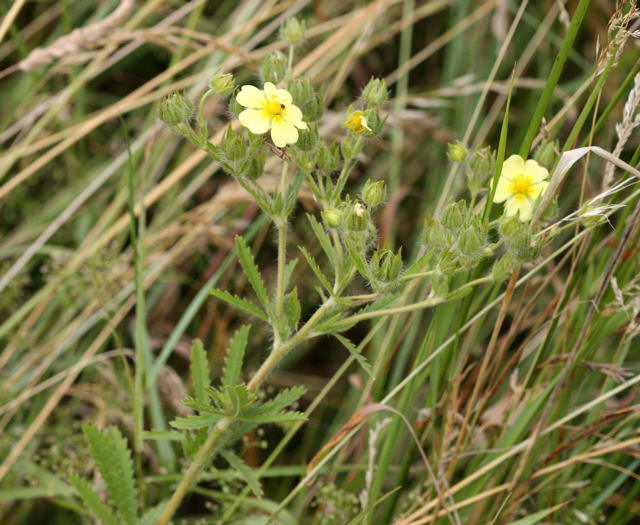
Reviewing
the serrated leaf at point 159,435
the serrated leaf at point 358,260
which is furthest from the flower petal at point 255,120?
the serrated leaf at point 159,435

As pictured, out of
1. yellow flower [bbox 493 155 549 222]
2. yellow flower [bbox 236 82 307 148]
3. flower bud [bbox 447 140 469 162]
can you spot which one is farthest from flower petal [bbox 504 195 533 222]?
yellow flower [bbox 236 82 307 148]

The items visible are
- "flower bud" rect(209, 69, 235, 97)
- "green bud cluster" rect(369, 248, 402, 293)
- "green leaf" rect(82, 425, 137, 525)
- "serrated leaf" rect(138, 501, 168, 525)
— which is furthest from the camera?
"serrated leaf" rect(138, 501, 168, 525)

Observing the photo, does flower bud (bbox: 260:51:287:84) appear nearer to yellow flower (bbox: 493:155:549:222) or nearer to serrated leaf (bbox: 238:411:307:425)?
yellow flower (bbox: 493:155:549:222)

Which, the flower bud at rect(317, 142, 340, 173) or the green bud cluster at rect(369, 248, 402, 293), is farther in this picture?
the flower bud at rect(317, 142, 340, 173)

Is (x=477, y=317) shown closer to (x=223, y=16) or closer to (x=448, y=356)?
(x=448, y=356)

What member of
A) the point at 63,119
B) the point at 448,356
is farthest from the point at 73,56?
the point at 448,356

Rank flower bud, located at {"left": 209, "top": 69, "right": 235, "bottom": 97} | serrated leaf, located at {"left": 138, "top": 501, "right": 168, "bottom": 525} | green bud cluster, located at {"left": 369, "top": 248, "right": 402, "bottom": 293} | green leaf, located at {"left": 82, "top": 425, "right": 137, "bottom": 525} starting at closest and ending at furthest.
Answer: green bud cluster, located at {"left": 369, "top": 248, "right": 402, "bottom": 293}
flower bud, located at {"left": 209, "top": 69, "right": 235, "bottom": 97}
green leaf, located at {"left": 82, "top": 425, "right": 137, "bottom": 525}
serrated leaf, located at {"left": 138, "top": 501, "right": 168, "bottom": 525}

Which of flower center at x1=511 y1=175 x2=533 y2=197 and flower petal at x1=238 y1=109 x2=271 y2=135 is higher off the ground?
flower petal at x1=238 y1=109 x2=271 y2=135
